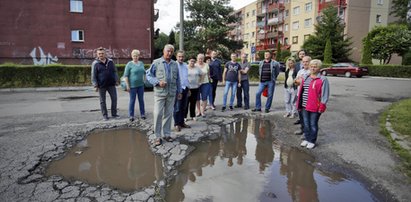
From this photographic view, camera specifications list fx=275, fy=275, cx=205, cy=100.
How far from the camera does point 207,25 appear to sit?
121 ft

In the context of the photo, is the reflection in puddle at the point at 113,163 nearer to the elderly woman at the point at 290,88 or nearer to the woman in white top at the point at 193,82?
the woman in white top at the point at 193,82

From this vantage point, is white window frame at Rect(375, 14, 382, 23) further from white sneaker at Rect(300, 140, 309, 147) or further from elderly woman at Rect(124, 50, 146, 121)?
elderly woman at Rect(124, 50, 146, 121)

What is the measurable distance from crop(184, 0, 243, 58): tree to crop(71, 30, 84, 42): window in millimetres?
13554

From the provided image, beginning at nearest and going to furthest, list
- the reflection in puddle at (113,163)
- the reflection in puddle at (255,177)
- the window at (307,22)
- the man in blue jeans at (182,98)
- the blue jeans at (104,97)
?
the reflection in puddle at (255,177)
the reflection in puddle at (113,163)
the man in blue jeans at (182,98)
the blue jeans at (104,97)
the window at (307,22)

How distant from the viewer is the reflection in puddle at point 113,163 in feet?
12.4

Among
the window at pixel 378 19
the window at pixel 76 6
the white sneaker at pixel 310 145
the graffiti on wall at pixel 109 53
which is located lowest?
the white sneaker at pixel 310 145

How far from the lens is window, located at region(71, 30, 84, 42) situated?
26000 mm

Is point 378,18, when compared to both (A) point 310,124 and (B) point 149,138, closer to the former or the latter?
(A) point 310,124

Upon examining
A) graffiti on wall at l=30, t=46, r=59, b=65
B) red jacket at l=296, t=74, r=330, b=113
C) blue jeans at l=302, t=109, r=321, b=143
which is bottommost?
blue jeans at l=302, t=109, r=321, b=143

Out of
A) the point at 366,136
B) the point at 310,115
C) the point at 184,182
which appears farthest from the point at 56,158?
the point at 366,136

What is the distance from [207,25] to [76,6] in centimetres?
1664

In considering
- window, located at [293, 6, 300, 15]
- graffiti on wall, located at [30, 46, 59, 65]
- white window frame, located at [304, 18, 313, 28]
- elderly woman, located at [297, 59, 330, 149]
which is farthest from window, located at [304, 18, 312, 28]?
elderly woman, located at [297, 59, 330, 149]

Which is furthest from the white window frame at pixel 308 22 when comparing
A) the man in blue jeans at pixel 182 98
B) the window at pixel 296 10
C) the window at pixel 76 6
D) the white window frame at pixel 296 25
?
the man in blue jeans at pixel 182 98

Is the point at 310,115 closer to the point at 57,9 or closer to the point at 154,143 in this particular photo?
the point at 154,143
